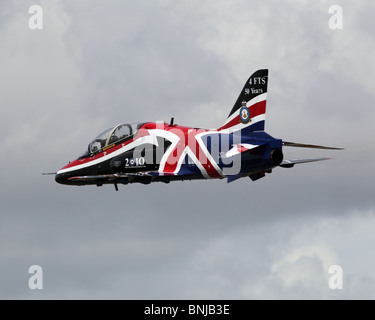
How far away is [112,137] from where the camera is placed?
297ft

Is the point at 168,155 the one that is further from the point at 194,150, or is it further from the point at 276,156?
the point at 276,156

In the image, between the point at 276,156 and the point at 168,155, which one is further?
the point at 168,155

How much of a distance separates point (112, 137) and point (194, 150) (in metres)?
7.40

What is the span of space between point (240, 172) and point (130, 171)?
8.88 meters

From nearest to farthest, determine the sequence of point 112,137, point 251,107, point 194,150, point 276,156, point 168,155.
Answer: point 276,156 → point 251,107 → point 194,150 → point 168,155 → point 112,137

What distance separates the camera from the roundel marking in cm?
8519

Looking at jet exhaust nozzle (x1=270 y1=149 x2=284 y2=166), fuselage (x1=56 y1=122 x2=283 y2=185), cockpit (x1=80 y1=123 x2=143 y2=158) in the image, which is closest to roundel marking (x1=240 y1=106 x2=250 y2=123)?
fuselage (x1=56 y1=122 x2=283 y2=185)

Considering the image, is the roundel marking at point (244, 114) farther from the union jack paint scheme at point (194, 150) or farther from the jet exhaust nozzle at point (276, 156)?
the jet exhaust nozzle at point (276, 156)

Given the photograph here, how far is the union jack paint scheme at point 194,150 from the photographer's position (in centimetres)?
8350

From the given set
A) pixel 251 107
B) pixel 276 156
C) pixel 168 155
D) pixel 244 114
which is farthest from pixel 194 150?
pixel 276 156

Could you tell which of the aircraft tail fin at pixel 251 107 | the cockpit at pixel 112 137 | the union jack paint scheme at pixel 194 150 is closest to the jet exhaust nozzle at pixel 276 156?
the union jack paint scheme at pixel 194 150

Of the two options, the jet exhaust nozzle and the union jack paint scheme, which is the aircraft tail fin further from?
the jet exhaust nozzle

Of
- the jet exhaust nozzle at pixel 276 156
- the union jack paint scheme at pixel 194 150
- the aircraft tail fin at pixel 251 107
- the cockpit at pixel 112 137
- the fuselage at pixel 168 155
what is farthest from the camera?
the cockpit at pixel 112 137

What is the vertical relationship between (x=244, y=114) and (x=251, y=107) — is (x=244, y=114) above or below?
below
